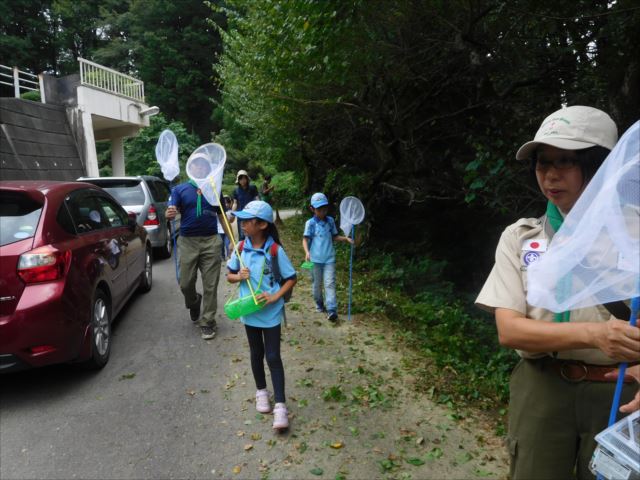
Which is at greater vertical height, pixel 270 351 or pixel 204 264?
pixel 204 264

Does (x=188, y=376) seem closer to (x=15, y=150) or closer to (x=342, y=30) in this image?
(x=342, y=30)

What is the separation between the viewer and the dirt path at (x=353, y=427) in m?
2.99

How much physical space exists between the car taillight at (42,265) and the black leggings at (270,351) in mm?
1674

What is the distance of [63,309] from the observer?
3570 mm

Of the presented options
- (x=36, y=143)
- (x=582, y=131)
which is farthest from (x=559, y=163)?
(x=36, y=143)

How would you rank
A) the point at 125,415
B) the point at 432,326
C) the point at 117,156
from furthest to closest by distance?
the point at 117,156
the point at 432,326
the point at 125,415

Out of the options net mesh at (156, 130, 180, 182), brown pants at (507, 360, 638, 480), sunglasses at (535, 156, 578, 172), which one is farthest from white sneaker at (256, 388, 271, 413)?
net mesh at (156, 130, 180, 182)

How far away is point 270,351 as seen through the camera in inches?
134

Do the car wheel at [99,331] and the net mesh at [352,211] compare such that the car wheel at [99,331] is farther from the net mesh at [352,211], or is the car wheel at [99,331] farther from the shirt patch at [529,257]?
the shirt patch at [529,257]

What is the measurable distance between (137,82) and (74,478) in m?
16.9

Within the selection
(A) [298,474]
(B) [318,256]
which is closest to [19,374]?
(A) [298,474]

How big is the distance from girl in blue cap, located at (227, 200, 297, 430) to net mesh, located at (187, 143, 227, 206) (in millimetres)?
1160

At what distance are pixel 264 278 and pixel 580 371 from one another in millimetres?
2304

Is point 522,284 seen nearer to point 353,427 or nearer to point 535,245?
point 535,245
